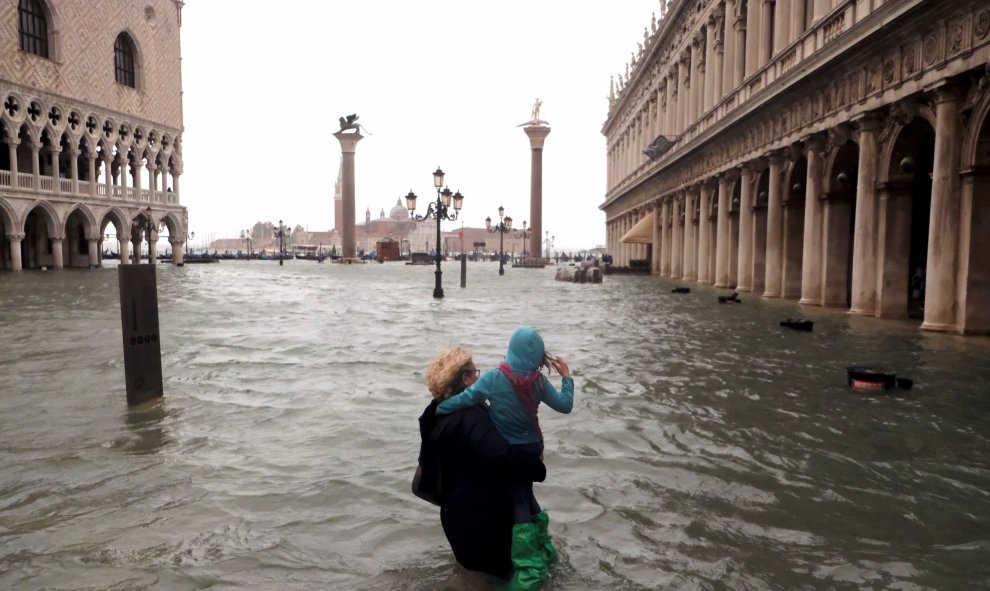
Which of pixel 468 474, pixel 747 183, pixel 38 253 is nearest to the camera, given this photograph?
pixel 468 474

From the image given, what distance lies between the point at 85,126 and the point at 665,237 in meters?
31.0

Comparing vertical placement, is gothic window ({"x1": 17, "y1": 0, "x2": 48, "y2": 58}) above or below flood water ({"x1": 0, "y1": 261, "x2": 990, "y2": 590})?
above

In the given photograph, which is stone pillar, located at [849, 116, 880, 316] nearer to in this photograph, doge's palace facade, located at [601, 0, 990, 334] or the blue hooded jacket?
doge's palace facade, located at [601, 0, 990, 334]

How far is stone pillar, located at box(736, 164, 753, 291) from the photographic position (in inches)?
851

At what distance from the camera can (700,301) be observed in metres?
18.9

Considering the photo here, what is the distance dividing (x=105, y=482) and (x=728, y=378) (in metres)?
6.11

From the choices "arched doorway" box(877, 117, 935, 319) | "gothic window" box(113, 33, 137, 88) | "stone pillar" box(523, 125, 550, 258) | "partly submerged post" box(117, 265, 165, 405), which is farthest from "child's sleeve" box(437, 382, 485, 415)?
"stone pillar" box(523, 125, 550, 258)

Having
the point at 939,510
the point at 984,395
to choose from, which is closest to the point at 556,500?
the point at 939,510

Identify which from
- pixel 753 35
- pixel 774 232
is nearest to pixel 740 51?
pixel 753 35

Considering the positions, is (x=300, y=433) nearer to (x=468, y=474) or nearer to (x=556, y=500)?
(x=556, y=500)

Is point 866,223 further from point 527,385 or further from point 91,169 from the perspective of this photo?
point 91,169

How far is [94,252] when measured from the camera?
134 feet

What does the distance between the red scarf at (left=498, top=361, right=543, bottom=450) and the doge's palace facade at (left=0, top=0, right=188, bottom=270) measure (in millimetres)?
38069

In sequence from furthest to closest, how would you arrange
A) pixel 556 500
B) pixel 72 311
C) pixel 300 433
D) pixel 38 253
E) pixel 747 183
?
pixel 38 253 < pixel 747 183 < pixel 72 311 < pixel 300 433 < pixel 556 500
